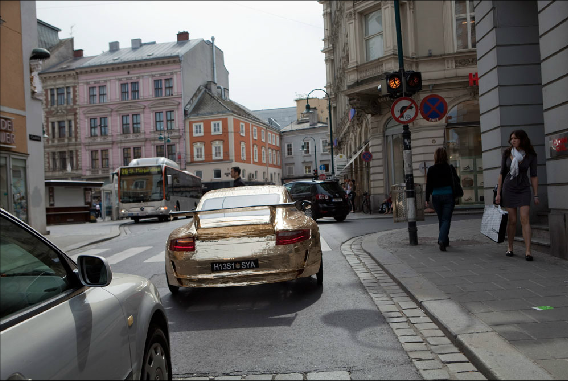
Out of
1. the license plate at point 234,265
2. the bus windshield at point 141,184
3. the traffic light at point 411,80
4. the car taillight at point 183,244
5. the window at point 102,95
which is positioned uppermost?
the window at point 102,95

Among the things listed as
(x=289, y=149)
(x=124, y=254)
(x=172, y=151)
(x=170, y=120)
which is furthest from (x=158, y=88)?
(x=124, y=254)

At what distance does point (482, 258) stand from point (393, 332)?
4.31 m

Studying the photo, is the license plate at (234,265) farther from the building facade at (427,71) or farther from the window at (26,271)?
the building facade at (427,71)

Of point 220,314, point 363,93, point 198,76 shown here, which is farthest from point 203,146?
point 220,314

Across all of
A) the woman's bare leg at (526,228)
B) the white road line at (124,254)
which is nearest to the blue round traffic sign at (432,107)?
the woman's bare leg at (526,228)

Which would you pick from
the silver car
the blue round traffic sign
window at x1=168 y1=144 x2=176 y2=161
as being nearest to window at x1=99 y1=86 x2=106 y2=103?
window at x1=168 y1=144 x2=176 y2=161

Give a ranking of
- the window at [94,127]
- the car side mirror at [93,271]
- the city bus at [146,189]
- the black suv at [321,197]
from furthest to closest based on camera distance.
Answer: the window at [94,127], the city bus at [146,189], the black suv at [321,197], the car side mirror at [93,271]

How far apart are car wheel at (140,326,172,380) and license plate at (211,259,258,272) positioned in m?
2.86

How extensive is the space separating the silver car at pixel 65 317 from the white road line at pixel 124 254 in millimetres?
8674

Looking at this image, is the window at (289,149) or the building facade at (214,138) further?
the window at (289,149)

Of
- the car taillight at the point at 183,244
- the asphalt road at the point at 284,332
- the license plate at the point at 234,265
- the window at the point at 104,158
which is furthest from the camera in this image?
the window at the point at 104,158

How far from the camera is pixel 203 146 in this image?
6656cm

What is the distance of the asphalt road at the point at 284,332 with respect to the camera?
416 centimetres

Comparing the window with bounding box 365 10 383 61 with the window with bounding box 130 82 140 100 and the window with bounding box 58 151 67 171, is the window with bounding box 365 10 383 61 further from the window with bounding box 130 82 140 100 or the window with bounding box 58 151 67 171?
the window with bounding box 58 151 67 171
